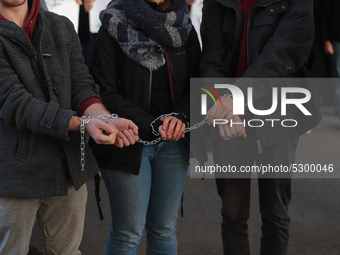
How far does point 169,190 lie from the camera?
1.79 meters

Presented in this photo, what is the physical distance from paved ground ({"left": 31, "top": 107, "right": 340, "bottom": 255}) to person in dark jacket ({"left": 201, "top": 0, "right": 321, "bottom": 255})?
31.0 inches

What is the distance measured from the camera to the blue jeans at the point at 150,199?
1.71 metres

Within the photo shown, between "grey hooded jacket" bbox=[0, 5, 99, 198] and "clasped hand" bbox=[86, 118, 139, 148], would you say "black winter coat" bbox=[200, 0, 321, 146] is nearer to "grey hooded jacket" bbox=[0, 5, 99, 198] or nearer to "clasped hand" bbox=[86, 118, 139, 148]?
"clasped hand" bbox=[86, 118, 139, 148]

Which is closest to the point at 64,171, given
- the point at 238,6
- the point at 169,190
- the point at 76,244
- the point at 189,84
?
the point at 76,244

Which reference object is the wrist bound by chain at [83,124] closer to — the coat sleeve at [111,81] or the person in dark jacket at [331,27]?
the coat sleeve at [111,81]

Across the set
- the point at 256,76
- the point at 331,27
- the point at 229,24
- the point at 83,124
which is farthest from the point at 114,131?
the point at 331,27

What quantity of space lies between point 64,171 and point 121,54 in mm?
539

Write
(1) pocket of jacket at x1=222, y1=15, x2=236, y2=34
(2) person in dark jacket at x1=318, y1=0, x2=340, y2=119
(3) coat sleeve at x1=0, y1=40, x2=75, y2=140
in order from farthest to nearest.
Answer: (2) person in dark jacket at x1=318, y1=0, x2=340, y2=119
(1) pocket of jacket at x1=222, y1=15, x2=236, y2=34
(3) coat sleeve at x1=0, y1=40, x2=75, y2=140

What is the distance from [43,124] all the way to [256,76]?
0.88 meters

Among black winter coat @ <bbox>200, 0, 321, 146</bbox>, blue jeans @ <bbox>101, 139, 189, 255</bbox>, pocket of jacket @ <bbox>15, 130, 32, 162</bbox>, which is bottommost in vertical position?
blue jeans @ <bbox>101, 139, 189, 255</bbox>

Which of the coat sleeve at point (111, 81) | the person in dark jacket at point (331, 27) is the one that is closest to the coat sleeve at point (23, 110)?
the coat sleeve at point (111, 81)

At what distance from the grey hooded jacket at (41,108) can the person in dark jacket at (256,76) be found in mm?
577

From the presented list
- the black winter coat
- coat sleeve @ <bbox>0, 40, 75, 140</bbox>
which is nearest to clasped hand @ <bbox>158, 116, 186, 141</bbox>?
the black winter coat

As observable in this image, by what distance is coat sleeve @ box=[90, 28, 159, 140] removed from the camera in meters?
1.64
